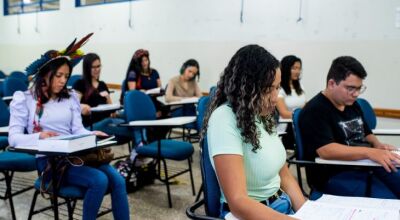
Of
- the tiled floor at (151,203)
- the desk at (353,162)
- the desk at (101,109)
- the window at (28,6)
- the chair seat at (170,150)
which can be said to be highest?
the window at (28,6)

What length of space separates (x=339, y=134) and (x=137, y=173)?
6.44ft

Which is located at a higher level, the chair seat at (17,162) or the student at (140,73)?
the student at (140,73)

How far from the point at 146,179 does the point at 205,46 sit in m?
2.50

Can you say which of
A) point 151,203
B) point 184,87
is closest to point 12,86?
point 184,87

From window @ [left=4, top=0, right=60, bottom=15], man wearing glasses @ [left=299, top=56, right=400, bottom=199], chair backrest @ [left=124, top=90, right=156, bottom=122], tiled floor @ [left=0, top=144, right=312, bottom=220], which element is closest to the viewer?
man wearing glasses @ [left=299, top=56, right=400, bottom=199]

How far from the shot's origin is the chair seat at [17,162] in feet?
8.81

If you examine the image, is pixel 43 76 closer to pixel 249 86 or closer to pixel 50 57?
pixel 50 57

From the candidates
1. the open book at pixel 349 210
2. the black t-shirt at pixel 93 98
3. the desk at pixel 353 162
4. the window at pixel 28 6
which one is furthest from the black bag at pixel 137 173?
the window at pixel 28 6

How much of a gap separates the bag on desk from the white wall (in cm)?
292

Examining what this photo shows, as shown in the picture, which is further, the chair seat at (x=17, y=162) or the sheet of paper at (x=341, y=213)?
the chair seat at (x=17, y=162)

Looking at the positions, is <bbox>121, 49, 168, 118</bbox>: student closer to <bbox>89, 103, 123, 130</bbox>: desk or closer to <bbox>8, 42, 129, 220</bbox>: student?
<bbox>89, 103, 123, 130</bbox>: desk

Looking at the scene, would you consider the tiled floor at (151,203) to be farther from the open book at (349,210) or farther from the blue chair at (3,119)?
the open book at (349,210)

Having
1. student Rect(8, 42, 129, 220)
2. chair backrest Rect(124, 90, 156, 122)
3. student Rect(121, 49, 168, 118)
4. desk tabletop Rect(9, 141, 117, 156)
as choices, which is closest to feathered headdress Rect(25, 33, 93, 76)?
student Rect(8, 42, 129, 220)

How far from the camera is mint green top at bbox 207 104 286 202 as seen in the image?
131cm
